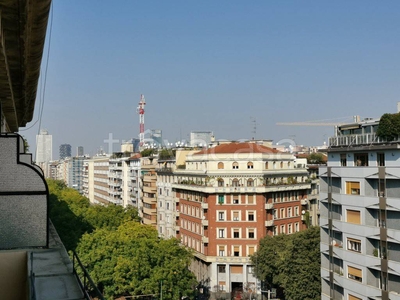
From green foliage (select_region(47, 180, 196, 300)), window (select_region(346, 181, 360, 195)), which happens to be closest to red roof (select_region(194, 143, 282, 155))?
green foliage (select_region(47, 180, 196, 300))

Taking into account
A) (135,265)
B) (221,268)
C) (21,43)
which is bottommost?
(221,268)

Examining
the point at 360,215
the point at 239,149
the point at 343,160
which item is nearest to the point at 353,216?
the point at 360,215

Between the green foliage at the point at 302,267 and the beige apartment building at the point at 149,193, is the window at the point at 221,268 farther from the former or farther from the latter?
the beige apartment building at the point at 149,193

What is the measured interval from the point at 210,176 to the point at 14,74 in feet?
140

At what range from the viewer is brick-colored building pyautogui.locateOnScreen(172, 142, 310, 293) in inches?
1922

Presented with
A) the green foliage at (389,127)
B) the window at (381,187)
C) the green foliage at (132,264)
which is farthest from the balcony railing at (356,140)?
the green foliage at (132,264)

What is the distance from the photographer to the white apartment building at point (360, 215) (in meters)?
25.0

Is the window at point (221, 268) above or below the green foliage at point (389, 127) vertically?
below

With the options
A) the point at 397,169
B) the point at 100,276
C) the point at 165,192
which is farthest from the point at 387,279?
the point at 165,192

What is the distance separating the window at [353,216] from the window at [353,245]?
42.3 inches

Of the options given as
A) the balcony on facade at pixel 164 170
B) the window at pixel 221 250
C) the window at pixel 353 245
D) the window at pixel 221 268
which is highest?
the balcony on facade at pixel 164 170

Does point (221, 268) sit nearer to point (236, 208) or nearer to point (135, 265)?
point (236, 208)

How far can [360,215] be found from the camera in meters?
27.1

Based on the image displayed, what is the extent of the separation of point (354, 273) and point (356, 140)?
785 centimetres
